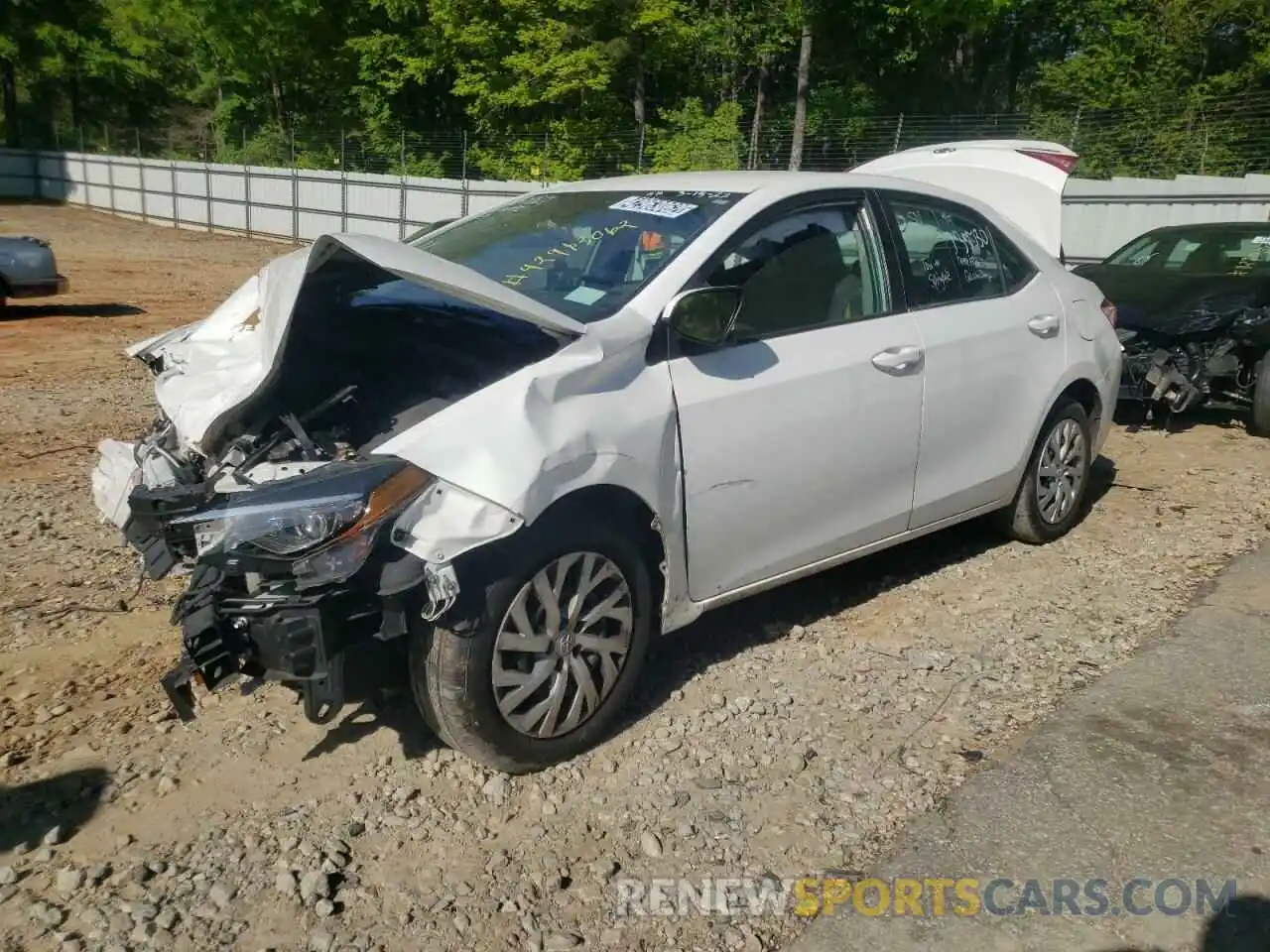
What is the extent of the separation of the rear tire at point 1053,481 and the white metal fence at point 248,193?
59.5ft

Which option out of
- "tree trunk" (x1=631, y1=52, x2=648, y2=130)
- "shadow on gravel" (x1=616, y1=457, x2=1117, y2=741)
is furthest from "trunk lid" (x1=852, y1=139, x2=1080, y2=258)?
"tree trunk" (x1=631, y1=52, x2=648, y2=130)

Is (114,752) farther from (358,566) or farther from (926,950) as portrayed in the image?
(926,950)

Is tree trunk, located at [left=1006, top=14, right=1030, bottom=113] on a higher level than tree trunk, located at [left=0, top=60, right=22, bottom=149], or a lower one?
higher

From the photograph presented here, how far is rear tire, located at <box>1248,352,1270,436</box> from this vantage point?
7875 millimetres

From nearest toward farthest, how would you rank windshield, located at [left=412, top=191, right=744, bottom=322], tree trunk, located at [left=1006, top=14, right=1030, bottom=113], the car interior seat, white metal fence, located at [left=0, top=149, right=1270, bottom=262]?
windshield, located at [left=412, top=191, right=744, bottom=322] → the car interior seat → white metal fence, located at [left=0, top=149, right=1270, bottom=262] → tree trunk, located at [left=1006, top=14, right=1030, bottom=113]

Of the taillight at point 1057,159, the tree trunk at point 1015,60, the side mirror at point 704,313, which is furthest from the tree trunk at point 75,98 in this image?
the side mirror at point 704,313

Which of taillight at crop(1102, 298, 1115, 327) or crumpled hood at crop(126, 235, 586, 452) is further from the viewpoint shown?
taillight at crop(1102, 298, 1115, 327)

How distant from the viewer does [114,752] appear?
3.42 m

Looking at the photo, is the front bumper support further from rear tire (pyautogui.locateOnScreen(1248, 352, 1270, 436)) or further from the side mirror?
rear tire (pyautogui.locateOnScreen(1248, 352, 1270, 436))

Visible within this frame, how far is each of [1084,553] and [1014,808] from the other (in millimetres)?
2534

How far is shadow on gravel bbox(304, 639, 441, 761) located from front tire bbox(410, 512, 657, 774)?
1.09 ft

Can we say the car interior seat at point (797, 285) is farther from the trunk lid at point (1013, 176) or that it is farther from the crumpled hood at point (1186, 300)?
the crumpled hood at point (1186, 300)

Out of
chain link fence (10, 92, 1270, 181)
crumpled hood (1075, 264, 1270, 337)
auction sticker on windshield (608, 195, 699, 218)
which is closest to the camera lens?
auction sticker on windshield (608, 195, 699, 218)

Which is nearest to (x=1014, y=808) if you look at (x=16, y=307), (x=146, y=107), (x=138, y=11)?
(x=16, y=307)
